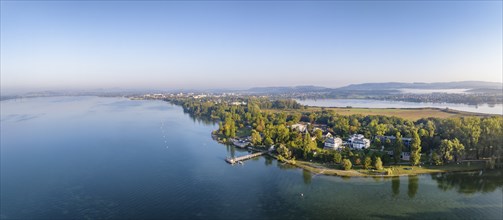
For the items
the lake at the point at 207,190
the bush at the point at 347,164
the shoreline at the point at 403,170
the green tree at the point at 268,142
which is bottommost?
the lake at the point at 207,190

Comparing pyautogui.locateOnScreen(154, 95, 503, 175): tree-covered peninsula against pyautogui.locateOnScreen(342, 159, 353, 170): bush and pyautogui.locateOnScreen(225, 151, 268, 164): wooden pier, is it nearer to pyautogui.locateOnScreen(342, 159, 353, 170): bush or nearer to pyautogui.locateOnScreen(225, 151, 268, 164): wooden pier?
pyautogui.locateOnScreen(342, 159, 353, 170): bush

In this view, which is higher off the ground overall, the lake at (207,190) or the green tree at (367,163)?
the green tree at (367,163)

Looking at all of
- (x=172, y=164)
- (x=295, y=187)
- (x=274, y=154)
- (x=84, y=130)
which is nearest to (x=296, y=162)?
(x=274, y=154)

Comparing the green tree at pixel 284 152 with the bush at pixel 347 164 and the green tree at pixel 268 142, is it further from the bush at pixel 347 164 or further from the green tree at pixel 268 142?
the bush at pixel 347 164

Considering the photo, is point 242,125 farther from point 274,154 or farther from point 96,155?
point 96,155

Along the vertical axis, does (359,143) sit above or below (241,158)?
above

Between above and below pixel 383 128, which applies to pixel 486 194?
below

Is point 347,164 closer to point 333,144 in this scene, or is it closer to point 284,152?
point 333,144

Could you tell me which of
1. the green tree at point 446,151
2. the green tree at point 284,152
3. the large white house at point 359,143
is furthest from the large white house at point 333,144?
the green tree at point 446,151

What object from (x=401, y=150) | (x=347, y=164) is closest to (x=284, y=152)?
(x=347, y=164)
